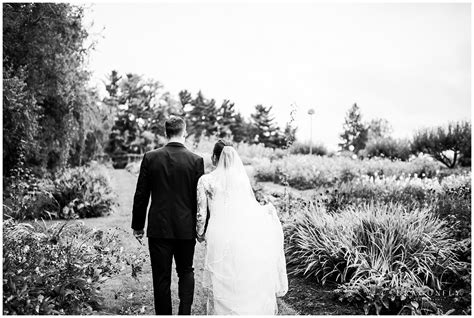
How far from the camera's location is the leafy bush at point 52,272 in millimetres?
3881

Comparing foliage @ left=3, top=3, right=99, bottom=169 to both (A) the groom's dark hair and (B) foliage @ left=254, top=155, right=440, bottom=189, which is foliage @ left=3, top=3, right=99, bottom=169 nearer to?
(A) the groom's dark hair

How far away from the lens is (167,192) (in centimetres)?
412

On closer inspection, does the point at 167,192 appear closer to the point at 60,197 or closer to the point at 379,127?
the point at 60,197

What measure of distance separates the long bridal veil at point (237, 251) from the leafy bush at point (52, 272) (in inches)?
46.0

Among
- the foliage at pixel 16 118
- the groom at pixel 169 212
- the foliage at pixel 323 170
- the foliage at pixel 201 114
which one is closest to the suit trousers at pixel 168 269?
the groom at pixel 169 212

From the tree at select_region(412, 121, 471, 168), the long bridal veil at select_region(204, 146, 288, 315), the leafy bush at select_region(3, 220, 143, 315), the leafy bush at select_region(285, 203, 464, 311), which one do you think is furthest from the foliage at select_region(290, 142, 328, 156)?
the long bridal veil at select_region(204, 146, 288, 315)

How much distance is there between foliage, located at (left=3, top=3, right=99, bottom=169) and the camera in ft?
29.8

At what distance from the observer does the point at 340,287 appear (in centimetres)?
489

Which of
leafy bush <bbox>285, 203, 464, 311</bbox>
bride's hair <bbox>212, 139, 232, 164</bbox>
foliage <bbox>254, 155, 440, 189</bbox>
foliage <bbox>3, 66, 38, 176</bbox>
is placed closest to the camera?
bride's hair <bbox>212, 139, 232, 164</bbox>

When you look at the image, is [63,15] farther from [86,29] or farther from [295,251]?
[295,251]

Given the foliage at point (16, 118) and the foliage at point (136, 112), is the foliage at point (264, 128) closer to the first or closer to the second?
the foliage at point (136, 112)

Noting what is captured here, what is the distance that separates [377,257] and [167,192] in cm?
270

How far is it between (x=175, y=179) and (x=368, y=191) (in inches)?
264

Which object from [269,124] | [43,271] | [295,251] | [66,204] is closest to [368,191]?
[295,251]
